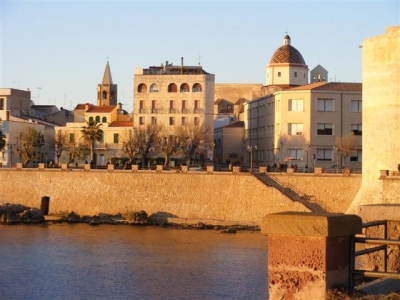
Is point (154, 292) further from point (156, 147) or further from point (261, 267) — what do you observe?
point (156, 147)

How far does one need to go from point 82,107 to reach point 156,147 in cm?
1772

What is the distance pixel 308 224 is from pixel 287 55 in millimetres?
71638

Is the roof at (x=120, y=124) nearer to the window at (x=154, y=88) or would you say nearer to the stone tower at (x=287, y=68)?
the window at (x=154, y=88)

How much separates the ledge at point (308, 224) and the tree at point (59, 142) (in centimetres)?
6280

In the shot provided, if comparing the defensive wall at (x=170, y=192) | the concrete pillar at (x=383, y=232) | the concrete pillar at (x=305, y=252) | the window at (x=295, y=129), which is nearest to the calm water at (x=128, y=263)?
the defensive wall at (x=170, y=192)

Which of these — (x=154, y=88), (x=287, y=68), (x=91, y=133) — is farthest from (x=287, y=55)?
(x=91, y=133)

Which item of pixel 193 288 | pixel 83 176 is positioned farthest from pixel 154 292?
pixel 83 176

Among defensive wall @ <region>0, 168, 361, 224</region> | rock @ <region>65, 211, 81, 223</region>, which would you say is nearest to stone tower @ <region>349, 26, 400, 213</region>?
defensive wall @ <region>0, 168, 361, 224</region>

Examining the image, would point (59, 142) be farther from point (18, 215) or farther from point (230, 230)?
point (230, 230)

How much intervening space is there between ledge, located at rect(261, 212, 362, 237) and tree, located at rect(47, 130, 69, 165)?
2472 inches

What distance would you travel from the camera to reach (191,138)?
6488 centimetres

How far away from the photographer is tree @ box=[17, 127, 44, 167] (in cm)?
6625

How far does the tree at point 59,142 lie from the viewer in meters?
69.3

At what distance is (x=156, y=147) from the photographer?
217 ft
